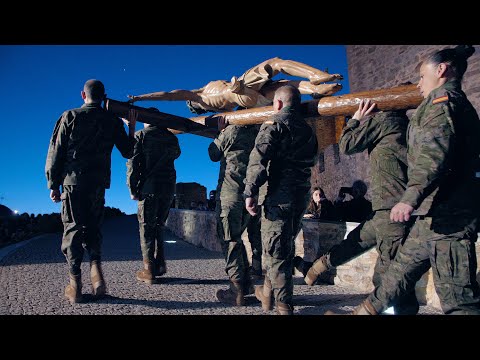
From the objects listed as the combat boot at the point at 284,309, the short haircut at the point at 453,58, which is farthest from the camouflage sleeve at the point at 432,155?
the combat boot at the point at 284,309

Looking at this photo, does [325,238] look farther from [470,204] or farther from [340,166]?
[340,166]

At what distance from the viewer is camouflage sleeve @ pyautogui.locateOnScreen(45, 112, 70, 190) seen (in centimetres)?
321

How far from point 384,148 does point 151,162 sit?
2.82 meters

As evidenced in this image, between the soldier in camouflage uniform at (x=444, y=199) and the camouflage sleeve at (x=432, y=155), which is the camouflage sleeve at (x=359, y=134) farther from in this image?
the camouflage sleeve at (x=432, y=155)

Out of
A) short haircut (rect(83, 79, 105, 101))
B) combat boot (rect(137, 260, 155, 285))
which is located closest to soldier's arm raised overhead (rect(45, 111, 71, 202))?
short haircut (rect(83, 79, 105, 101))

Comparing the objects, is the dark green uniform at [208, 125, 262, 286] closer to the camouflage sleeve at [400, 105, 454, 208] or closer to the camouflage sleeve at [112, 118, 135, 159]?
the camouflage sleeve at [112, 118, 135, 159]

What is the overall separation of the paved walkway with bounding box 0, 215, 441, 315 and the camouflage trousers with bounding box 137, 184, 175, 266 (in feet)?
1.24

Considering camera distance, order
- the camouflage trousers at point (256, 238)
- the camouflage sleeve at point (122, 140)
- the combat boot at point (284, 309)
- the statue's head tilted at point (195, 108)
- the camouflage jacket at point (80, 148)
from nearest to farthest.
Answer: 1. the combat boot at point (284, 309)
2. the camouflage jacket at point (80, 148)
3. the camouflage sleeve at point (122, 140)
4. the camouflage trousers at point (256, 238)
5. the statue's head tilted at point (195, 108)

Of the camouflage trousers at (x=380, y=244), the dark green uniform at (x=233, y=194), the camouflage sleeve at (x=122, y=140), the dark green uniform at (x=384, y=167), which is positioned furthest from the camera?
the camouflage sleeve at (x=122, y=140)

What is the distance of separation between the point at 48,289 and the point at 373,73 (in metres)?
10.5

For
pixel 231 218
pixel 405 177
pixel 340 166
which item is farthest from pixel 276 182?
pixel 340 166

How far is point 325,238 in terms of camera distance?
411cm

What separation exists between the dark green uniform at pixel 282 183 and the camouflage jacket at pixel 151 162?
185 centimetres

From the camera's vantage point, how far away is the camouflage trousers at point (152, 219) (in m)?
4.20
